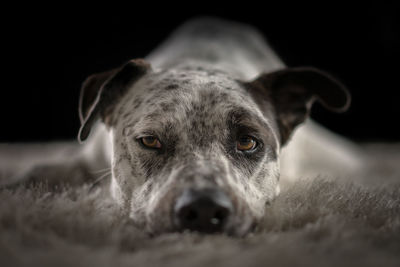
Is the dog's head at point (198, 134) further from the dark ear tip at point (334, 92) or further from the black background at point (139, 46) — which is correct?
the black background at point (139, 46)

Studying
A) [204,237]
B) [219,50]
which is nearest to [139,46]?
[219,50]

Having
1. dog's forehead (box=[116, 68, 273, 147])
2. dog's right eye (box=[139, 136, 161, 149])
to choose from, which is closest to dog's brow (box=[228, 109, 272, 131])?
dog's forehead (box=[116, 68, 273, 147])

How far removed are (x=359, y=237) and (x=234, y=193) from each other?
0.45m

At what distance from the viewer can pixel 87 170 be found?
2.42m

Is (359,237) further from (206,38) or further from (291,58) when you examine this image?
(291,58)

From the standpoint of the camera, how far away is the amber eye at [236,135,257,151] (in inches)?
63.3

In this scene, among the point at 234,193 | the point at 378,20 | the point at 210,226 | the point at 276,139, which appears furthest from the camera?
the point at 378,20

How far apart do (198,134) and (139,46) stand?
328 cm

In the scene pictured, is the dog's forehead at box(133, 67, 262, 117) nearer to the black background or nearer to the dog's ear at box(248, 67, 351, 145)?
the dog's ear at box(248, 67, 351, 145)

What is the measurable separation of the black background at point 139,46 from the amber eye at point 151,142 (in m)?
3.10

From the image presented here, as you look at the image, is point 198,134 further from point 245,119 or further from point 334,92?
point 334,92

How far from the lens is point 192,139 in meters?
1.51

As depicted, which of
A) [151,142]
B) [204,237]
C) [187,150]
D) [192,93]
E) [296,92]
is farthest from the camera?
[296,92]

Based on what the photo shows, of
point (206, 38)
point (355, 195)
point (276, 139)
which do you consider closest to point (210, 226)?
point (355, 195)
